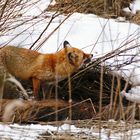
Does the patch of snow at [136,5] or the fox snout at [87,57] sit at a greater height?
the patch of snow at [136,5]

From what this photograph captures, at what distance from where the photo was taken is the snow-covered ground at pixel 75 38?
3883mm

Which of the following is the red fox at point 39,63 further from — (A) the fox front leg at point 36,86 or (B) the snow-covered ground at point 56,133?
(B) the snow-covered ground at point 56,133

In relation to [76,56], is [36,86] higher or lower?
lower

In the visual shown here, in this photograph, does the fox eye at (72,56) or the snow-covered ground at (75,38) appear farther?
the fox eye at (72,56)

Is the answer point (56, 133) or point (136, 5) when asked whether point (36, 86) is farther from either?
point (136, 5)

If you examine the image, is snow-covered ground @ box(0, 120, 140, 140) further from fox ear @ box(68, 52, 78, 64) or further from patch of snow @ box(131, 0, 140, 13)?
patch of snow @ box(131, 0, 140, 13)

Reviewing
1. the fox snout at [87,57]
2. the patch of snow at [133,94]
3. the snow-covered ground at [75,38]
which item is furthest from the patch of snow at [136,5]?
the fox snout at [87,57]

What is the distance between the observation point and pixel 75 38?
7.67m

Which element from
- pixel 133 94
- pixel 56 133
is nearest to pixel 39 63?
pixel 133 94

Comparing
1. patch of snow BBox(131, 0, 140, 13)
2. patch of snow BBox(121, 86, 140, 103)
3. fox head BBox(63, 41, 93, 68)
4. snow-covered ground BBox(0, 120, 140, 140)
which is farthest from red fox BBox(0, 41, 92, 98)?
patch of snow BBox(131, 0, 140, 13)

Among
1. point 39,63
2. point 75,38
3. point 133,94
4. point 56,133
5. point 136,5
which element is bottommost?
point 56,133

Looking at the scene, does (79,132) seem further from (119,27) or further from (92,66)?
(119,27)

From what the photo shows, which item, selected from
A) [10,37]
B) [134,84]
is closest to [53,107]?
[134,84]

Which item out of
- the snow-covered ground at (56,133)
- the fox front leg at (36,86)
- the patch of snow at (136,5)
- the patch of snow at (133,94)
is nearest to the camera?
the snow-covered ground at (56,133)
